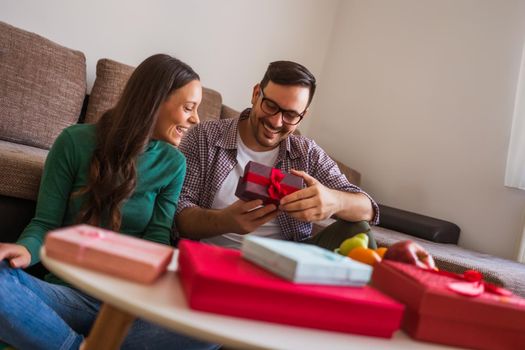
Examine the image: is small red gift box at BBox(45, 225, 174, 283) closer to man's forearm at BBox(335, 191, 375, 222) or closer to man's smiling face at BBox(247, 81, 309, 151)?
man's forearm at BBox(335, 191, 375, 222)

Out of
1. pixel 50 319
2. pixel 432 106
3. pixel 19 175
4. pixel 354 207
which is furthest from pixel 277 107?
pixel 432 106

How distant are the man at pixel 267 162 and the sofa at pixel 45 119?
14.3 inches

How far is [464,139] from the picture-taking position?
2609mm

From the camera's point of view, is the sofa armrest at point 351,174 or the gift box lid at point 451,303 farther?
the sofa armrest at point 351,174

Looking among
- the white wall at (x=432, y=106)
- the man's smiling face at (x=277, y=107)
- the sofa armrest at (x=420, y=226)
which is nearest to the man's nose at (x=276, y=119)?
the man's smiling face at (x=277, y=107)

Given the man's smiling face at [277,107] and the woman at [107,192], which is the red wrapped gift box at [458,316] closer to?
the woman at [107,192]

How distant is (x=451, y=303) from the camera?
0.67 metres

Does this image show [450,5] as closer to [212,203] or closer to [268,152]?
[268,152]

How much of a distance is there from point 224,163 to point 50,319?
0.71m

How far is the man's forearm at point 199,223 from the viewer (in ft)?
4.18

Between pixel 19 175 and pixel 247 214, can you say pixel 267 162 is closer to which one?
pixel 247 214

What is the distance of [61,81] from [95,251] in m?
1.58

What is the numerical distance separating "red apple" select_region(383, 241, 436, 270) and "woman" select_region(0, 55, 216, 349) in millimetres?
456

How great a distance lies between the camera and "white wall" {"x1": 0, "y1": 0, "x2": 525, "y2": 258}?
2408mm
